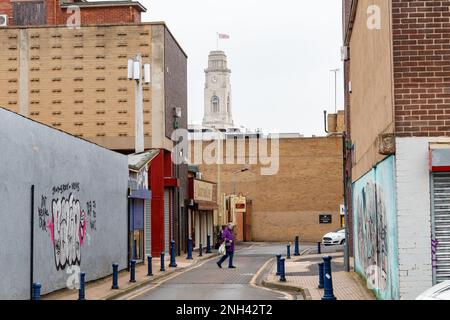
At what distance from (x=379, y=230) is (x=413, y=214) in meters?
3.71

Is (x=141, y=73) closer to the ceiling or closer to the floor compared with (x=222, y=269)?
closer to the ceiling

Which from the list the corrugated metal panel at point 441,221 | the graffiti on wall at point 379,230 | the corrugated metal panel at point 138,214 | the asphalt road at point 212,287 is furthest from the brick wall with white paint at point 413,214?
the corrugated metal panel at point 138,214

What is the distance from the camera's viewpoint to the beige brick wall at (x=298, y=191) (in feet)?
239

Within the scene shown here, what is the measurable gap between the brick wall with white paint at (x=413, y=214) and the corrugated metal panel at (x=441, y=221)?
0.49 ft

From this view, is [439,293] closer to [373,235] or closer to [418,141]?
[418,141]

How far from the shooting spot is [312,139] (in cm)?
7569

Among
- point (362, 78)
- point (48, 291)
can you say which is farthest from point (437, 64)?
point (48, 291)

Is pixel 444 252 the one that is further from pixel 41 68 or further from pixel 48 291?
pixel 41 68

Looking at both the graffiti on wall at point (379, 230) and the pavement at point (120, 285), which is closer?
the graffiti on wall at point (379, 230)

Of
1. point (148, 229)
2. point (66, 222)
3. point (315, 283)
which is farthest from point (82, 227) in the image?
point (148, 229)

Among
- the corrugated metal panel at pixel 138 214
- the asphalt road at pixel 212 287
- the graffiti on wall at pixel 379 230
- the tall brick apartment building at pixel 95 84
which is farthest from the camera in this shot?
the tall brick apartment building at pixel 95 84

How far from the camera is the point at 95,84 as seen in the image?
1640 inches

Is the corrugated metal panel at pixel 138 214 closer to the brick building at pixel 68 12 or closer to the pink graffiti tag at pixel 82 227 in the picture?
the pink graffiti tag at pixel 82 227
